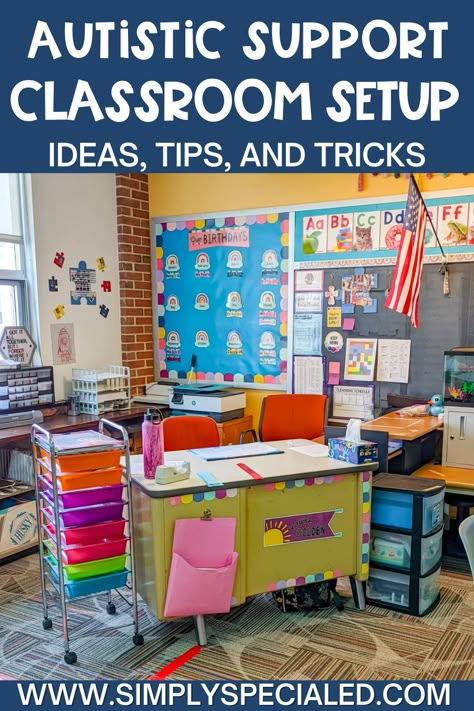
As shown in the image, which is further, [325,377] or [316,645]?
[325,377]

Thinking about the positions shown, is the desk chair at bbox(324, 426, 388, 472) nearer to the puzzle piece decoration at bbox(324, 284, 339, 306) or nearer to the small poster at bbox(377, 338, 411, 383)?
the small poster at bbox(377, 338, 411, 383)

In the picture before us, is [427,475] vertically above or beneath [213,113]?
beneath

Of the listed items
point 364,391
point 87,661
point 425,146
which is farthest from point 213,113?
point 87,661

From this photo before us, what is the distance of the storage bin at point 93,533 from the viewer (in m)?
2.59

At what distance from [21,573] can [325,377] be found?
246 centimetres

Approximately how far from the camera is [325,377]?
457 centimetres

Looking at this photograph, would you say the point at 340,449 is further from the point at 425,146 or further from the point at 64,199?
the point at 64,199

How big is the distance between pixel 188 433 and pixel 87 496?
3.30ft

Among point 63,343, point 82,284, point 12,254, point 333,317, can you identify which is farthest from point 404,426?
point 12,254

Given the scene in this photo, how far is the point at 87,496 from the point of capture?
104 inches

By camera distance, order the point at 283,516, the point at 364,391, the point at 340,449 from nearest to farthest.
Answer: the point at 283,516
the point at 340,449
the point at 364,391

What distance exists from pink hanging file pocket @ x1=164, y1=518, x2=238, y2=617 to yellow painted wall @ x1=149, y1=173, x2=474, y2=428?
2.28 metres

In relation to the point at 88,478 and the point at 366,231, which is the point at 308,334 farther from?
the point at 88,478

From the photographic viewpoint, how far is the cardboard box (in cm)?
365
